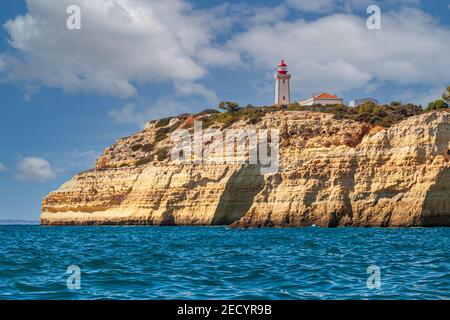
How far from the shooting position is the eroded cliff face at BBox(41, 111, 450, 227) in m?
41.3

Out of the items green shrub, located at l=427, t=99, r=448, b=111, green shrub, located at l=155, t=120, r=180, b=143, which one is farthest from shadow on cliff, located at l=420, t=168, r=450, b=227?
green shrub, located at l=155, t=120, r=180, b=143

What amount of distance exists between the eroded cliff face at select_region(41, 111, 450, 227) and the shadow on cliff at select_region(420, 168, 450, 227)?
0.07 metres

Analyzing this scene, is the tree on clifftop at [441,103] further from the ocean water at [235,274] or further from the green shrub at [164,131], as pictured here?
the ocean water at [235,274]

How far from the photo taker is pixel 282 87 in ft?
270

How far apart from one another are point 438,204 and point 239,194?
16.6m

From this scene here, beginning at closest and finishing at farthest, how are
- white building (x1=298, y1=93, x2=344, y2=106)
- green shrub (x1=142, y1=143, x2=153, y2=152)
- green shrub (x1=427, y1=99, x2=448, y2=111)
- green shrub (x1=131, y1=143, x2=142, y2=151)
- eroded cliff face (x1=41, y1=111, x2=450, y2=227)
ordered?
eroded cliff face (x1=41, y1=111, x2=450, y2=227), green shrub (x1=427, y1=99, x2=448, y2=111), green shrub (x1=142, y1=143, x2=153, y2=152), green shrub (x1=131, y1=143, x2=142, y2=151), white building (x1=298, y1=93, x2=344, y2=106)

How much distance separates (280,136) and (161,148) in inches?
763

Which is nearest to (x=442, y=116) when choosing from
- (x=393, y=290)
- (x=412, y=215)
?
(x=412, y=215)

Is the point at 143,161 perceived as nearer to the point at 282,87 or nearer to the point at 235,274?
the point at 282,87

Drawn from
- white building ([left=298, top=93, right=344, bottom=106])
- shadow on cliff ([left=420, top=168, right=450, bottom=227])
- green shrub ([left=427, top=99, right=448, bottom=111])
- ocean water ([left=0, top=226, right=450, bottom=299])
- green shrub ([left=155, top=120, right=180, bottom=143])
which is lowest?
ocean water ([left=0, top=226, right=450, bottom=299])

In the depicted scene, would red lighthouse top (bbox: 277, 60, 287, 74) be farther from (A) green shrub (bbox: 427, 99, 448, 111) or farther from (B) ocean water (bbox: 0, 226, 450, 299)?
(B) ocean water (bbox: 0, 226, 450, 299)

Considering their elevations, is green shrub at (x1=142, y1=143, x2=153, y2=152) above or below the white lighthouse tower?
below

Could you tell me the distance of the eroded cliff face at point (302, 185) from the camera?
4134 centimetres

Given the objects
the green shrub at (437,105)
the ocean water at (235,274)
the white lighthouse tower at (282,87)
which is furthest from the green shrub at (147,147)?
the ocean water at (235,274)
